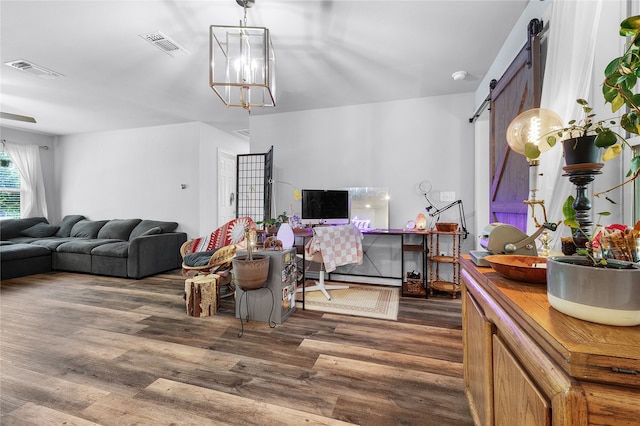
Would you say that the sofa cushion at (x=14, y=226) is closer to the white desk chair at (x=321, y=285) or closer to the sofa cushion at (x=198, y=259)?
the sofa cushion at (x=198, y=259)

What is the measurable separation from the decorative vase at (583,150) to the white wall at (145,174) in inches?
204

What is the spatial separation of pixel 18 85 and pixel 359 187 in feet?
15.6

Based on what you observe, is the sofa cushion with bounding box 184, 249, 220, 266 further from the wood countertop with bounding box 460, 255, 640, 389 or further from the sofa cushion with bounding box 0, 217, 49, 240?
the sofa cushion with bounding box 0, 217, 49, 240

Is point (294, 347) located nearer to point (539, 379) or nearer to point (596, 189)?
point (539, 379)

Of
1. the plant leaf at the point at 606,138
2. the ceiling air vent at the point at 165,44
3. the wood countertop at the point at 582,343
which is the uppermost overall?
the ceiling air vent at the point at 165,44

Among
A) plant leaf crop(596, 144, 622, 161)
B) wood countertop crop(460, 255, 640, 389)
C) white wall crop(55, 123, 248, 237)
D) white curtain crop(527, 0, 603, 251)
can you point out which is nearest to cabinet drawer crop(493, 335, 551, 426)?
wood countertop crop(460, 255, 640, 389)

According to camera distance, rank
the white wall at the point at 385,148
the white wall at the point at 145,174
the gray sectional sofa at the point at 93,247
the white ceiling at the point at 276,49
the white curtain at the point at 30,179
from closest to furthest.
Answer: the white ceiling at the point at 276,49 < the white wall at the point at 385,148 < the gray sectional sofa at the point at 93,247 < the white wall at the point at 145,174 < the white curtain at the point at 30,179

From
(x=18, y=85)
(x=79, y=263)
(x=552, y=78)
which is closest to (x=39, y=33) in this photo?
(x=18, y=85)

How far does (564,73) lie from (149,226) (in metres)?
5.73

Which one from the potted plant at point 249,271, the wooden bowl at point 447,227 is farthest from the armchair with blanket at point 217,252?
the wooden bowl at point 447,227

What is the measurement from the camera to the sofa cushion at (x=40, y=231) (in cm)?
517

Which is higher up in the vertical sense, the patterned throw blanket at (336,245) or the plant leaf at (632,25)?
the plant leaf at (632,25)

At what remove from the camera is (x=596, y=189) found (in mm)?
1193

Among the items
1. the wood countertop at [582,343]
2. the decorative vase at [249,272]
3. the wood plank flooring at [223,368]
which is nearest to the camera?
the wood countertop at [582,343]
